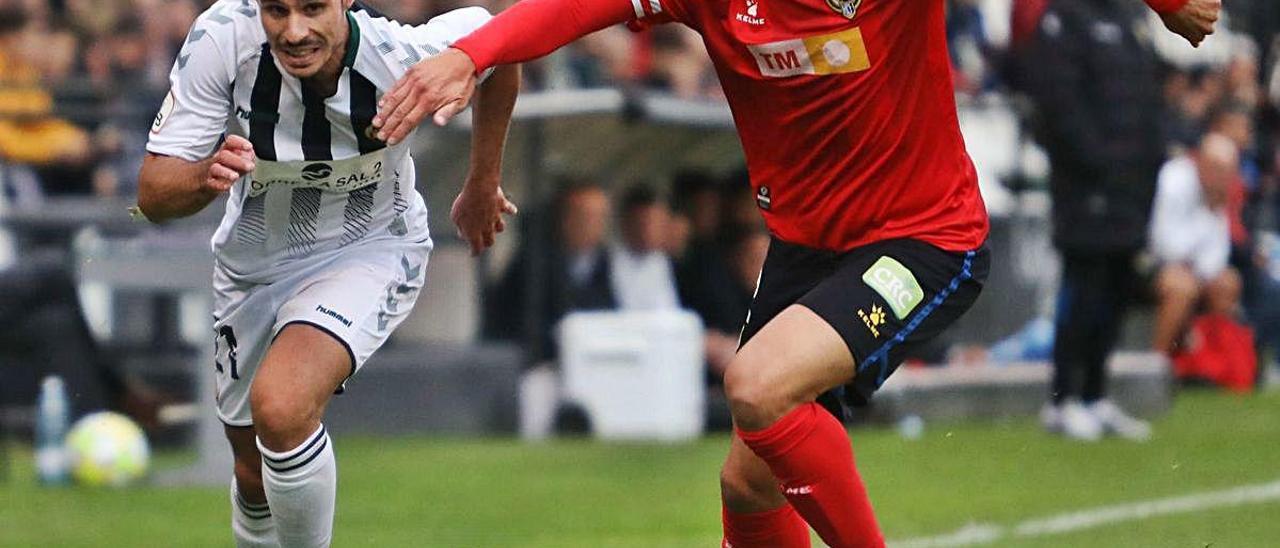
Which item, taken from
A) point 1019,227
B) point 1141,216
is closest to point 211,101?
point 1141,216

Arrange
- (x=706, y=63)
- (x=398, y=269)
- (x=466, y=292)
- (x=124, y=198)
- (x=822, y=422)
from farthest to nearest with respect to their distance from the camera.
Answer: (x=706, y=63) < (x=466, y=292) < (x=124, y=198) < (x=398, y=269) < (x=822, y=422)

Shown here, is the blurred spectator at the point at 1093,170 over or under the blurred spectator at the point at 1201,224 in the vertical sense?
over

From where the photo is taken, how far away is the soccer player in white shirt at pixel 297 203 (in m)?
6.27

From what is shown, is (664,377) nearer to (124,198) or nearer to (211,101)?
(124,198)

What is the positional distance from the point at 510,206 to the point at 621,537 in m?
2.18

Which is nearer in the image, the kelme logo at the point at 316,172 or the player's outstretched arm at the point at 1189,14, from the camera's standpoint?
the player's outstretched arm at the point at 1189,14

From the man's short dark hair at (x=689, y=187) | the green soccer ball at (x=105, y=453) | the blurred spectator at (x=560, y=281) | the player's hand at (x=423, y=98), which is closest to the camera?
the player's hand at (x=423, y=98)

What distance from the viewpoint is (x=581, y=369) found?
42.0 ft

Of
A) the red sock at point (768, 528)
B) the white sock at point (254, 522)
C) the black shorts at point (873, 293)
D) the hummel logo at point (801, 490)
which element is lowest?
the white sock at point (254, 522)

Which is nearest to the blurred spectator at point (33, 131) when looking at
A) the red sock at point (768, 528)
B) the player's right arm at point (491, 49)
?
the player's right arm at point (491, 49)

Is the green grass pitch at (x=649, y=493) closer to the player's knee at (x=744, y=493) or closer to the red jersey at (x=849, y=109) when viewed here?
the player's knee at (x=744, y=493)

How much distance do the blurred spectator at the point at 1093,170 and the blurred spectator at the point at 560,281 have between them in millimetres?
2714

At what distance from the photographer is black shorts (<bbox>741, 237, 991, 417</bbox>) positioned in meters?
6.02

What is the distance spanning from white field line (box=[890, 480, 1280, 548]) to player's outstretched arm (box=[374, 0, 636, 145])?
317cm
